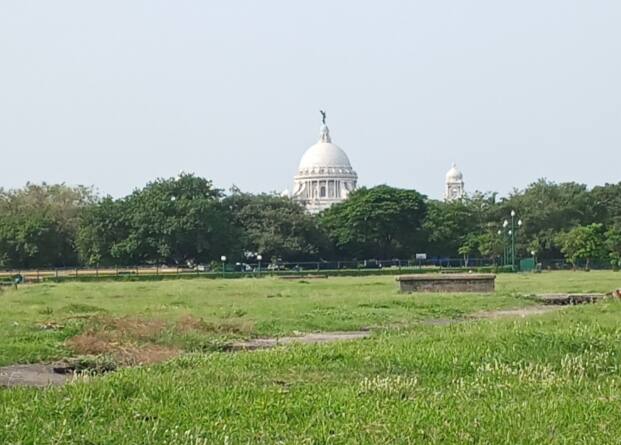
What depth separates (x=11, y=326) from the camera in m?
17.5

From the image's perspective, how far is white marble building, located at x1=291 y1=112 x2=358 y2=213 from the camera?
137m

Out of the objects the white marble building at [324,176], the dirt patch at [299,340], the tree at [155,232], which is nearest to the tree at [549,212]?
the tree at [155,232]

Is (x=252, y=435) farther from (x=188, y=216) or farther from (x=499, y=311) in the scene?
(x=188, y=216)

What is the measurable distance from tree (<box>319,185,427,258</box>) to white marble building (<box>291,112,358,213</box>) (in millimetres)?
45756

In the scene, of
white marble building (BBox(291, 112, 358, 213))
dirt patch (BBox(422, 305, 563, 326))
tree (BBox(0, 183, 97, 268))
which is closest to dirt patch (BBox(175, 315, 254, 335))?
dirt patch (BBox(422, 305, 563, 326))

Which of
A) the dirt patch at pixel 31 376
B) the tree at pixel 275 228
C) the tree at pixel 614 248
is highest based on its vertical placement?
the tree at pixel 275 228

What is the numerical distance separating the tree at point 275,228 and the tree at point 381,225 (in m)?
2.32

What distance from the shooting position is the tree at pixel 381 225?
280 feet

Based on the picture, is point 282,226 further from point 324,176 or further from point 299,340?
point 299,340

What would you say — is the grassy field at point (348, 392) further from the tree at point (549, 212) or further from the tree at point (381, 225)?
the tree at point (381, 225)

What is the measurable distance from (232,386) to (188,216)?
6422cm

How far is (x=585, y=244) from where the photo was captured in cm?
7350

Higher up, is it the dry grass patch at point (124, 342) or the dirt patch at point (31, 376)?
the dry grass patch at point (124, 342)

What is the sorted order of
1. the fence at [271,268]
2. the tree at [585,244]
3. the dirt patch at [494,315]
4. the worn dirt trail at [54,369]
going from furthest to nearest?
the tree at [585,244], the fence at [271,268], the dirt patch at [494,315], the worn dirt trail at [54,369]
